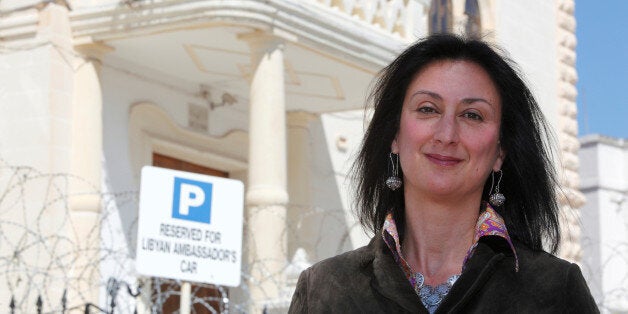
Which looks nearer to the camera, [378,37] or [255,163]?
[255,163]

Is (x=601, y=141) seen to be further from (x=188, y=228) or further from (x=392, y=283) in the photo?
(x=392, y=283)

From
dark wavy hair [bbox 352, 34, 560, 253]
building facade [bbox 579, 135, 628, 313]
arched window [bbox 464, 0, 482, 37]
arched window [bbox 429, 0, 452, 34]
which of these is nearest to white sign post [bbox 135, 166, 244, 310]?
dark wavy hair [bbox 352, 34, 560, 253]

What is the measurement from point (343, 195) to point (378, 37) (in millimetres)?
2835

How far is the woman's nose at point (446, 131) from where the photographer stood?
10.0 ft

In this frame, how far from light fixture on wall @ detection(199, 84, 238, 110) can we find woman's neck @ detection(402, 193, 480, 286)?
39.9 feet

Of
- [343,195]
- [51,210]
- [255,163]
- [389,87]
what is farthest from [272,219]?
[389,87]

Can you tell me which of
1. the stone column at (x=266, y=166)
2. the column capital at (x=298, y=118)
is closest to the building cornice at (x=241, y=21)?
the stone column at (x=266, y=166)

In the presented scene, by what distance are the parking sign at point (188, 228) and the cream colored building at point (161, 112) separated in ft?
9.62

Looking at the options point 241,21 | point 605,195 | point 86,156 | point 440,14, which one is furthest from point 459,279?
point 605,195

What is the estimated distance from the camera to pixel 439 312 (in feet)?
→ 9.65

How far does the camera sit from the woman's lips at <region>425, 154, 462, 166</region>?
10.1 feet

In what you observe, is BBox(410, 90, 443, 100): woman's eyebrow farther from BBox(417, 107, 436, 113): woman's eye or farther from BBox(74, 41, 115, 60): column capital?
BBox(74, 41, 115, 60): column capital

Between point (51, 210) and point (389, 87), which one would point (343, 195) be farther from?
point (389, 87)

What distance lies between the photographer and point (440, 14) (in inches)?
738
